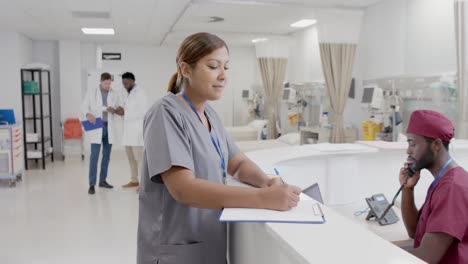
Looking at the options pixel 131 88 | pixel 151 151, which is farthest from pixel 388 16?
pixel 151 151

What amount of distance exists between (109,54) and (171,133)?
32.2ft

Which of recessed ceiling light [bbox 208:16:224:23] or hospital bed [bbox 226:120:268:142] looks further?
hospital bed [bbox 226:120:268:142]

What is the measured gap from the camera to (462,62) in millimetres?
3936

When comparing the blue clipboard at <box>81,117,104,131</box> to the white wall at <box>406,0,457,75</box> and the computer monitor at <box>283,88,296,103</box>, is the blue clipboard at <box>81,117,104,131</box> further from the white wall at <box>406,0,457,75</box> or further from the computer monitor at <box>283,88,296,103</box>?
the white wall at <box>406,0,457,75</box>

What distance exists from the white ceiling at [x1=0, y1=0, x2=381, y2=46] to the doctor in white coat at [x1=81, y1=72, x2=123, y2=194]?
1.08 meters

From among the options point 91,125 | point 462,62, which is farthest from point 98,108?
point 462,62

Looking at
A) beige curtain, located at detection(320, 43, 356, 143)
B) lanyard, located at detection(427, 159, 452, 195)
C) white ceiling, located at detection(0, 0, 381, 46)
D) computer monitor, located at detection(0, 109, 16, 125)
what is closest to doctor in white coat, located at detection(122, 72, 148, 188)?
white ceiling, located at detection(0, 0, 381, 46)

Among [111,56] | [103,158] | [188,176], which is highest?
[111,56]

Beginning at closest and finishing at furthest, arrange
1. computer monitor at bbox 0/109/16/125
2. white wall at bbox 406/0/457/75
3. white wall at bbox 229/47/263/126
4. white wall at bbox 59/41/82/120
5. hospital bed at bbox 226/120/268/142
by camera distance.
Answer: white wall at bbox 406/0/457/75
computer monitor at bbox 0/109/16/125
hospital bed at bbox 226/120/268/142
white wall at bbox 59/41/82/120
white wall at bbox 229/47/263/126

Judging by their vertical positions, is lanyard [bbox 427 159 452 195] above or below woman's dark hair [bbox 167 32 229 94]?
below

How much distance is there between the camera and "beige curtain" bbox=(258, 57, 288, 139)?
824 centimetres

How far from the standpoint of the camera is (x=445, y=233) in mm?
1682

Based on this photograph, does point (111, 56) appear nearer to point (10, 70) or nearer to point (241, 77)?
point (10, 70)

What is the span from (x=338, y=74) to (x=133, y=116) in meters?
2.93
